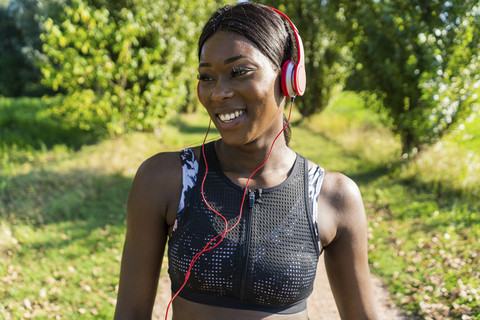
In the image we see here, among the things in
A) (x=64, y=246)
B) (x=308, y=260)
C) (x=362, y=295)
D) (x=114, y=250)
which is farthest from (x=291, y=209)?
(x=64, y=246)

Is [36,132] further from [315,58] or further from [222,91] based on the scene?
[222,91]

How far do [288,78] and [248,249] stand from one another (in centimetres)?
77

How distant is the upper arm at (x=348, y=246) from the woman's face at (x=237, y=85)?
47cm

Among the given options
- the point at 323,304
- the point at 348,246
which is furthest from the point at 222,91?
the point at 323,304

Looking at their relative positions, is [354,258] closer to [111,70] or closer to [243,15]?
[243,15]

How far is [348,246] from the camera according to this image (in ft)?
5.22

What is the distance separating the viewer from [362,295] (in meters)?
1.62

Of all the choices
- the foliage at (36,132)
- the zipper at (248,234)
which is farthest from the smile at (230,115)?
the foliage at (36,132)

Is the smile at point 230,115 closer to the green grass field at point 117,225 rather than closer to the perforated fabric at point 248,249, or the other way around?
the perforated fabric at point 248,249

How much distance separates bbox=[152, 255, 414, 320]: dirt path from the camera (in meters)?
3.75

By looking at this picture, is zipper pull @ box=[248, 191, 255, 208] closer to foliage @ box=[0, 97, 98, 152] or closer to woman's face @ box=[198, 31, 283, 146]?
woman's face @ box=[198, 31, 283, 146]

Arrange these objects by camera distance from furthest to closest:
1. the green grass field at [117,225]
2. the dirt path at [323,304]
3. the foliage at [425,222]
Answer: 1. the foliage at [425,222]
2. the green grass field at [117,225]
3. the dirt path at [323,304]

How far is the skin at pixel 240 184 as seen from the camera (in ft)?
4.82

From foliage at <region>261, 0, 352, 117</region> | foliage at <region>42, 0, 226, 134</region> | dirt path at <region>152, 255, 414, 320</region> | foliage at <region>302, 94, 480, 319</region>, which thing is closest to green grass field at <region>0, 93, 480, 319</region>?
foliage at <region>302, 94, 480, 319</region>
